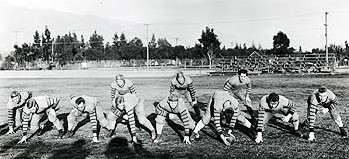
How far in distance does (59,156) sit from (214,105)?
378 cm

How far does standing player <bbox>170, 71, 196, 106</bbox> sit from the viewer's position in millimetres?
10858

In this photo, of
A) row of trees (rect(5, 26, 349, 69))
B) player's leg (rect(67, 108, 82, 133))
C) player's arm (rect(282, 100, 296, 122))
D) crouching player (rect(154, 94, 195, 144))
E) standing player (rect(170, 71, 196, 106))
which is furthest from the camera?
row of trees (rect(5, 26, 349, 69))

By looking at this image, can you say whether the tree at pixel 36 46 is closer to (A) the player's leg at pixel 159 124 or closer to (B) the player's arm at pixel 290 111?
(A) the player's leg at pixel 159 124

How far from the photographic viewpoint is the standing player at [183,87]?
10.9 meters

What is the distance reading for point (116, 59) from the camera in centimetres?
8788

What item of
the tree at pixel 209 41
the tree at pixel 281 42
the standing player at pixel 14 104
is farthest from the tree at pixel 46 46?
the standing player at pixel 14 104

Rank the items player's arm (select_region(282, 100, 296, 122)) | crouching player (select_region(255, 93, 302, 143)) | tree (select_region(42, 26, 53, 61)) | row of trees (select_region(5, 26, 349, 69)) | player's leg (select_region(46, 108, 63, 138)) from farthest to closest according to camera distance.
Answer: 1. tree (select_region(42, 26, 53, 61))
2. row of trees (select_region(5, 26, 349, 69))
3. player's leg (select_region(46, 108, 63, 138))
4. player's arm (select_region(282, 100, 296, 122))
5. crouching player (select_region(255, 93, 302, 143))

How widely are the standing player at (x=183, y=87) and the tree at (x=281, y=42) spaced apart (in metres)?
49.1

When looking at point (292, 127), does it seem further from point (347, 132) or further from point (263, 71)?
point (263, 71)

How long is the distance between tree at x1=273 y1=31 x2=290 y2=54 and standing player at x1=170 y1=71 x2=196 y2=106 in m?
49.1

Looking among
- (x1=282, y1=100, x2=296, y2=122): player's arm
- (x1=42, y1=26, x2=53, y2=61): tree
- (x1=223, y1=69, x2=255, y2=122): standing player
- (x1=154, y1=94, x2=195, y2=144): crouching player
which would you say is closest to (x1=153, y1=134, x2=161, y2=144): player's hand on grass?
(x1=154, y1=94, x2=195, y2=144): crouching player

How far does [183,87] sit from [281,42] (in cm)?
4995

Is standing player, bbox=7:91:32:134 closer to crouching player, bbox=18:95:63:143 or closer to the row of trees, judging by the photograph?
crouching player, bbox=18:95:63:143

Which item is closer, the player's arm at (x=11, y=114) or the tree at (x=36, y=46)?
the player's arm at (x=11, y=114)
